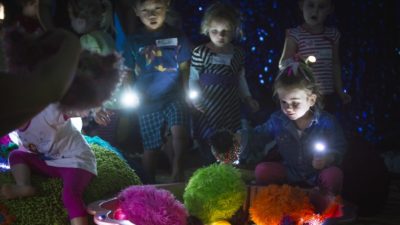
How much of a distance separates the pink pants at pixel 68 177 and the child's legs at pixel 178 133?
1336 mm

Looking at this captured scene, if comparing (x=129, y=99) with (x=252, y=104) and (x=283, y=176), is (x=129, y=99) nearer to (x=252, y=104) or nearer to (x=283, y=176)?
(x=252, y=104)

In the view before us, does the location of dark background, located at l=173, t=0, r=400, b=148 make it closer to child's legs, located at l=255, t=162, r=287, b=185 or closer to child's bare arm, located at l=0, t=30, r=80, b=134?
child's legs, located at l=255, t=162, r=287, b=185

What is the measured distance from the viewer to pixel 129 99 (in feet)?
12.9

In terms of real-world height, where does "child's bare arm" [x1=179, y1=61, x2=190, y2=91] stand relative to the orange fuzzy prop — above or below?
above

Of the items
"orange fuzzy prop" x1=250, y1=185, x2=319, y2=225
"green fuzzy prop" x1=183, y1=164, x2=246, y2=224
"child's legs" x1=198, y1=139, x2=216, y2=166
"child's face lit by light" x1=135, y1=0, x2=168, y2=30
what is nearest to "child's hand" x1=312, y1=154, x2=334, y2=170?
"orange fuzzy prop" x1=250, y1=185, x2=319, y2=225

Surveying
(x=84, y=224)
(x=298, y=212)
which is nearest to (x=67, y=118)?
(x=84, y=224)

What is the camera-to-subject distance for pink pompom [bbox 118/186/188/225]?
2168mm

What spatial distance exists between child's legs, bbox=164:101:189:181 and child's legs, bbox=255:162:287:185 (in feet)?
3.20

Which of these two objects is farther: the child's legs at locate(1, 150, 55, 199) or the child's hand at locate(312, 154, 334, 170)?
the child's hand at locate(312, 154, 334, 170)

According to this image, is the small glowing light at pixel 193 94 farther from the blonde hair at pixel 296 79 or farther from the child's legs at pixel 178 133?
the blonde hair at pixel 296 79

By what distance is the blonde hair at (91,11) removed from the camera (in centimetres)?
419

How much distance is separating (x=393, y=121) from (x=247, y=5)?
1.67 metres

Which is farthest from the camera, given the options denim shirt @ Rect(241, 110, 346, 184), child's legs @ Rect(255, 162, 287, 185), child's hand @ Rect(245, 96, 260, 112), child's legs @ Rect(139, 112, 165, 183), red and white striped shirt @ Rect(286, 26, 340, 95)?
child's hand @ Rect(245, 96, 260, 112)

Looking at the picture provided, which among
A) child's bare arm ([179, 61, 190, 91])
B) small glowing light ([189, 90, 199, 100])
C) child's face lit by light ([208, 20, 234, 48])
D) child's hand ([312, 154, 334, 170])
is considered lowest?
child's hand ([312, 154, 334, 170])
